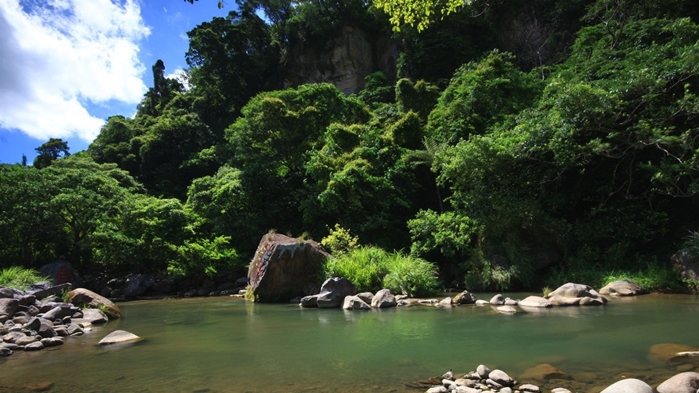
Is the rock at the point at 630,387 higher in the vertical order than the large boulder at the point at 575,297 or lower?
lower

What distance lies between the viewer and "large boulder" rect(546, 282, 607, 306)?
10.4m

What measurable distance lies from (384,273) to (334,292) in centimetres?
236

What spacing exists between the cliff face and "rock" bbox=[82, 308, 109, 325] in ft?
116

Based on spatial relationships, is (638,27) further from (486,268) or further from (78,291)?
(78,291)

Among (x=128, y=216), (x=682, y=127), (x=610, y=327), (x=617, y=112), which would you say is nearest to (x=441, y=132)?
(x=617, y=112)

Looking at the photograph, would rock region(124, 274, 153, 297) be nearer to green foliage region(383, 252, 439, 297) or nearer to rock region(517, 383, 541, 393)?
green foliage region(383, 252, 439, 297)

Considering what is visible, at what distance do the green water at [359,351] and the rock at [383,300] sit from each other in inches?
54.0

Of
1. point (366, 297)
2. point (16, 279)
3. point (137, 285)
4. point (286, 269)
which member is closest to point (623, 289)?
point (366, 297)

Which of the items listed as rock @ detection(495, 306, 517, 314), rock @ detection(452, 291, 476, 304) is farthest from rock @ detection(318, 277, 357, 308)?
rock @ detection(495, 306, 517, 314)

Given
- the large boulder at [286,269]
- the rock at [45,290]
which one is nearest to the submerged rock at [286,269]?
the large boulder at [286,269]

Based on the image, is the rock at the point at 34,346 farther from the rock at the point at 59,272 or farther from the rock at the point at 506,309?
the rock at the point at 59,272

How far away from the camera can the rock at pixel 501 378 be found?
187 inches

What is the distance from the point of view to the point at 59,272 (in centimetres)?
1861

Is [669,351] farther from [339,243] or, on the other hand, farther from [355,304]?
[339,243]
